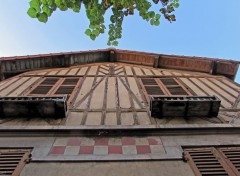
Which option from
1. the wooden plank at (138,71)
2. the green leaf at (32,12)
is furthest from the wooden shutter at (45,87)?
the green leaf at (32,12)

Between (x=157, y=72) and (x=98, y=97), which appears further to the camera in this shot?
(x=157, y=72)

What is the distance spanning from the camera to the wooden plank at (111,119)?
6.14 meters

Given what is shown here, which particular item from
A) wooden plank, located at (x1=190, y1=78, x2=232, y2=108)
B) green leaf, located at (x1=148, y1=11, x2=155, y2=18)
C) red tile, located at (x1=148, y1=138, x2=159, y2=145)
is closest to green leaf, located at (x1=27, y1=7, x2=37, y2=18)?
green leaf, located at (x1=148, y1=11, x2=155, y2=18)

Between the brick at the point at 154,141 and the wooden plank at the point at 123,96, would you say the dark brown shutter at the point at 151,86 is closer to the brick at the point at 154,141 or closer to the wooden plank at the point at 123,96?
the wooden plank at the point at 123,96

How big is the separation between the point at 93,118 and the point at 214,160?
2.99m

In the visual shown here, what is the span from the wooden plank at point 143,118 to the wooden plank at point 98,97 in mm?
1140

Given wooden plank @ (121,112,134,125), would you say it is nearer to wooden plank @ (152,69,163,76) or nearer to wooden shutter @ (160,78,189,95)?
wooden shutter @ (160,78,189,95)

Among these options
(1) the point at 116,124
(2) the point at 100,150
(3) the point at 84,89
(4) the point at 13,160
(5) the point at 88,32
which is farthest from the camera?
(3) the point at 84,89

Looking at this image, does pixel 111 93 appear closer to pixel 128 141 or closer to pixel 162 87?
pixel 162 87

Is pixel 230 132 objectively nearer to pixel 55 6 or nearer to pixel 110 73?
pixel 55 6

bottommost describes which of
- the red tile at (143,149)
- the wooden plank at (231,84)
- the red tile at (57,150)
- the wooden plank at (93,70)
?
the red tile at (57,150)

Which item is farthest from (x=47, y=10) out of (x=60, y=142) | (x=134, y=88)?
(x=134, y=88)

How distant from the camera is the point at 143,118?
21.1 ft

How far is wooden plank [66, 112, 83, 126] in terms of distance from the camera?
20.1ft
